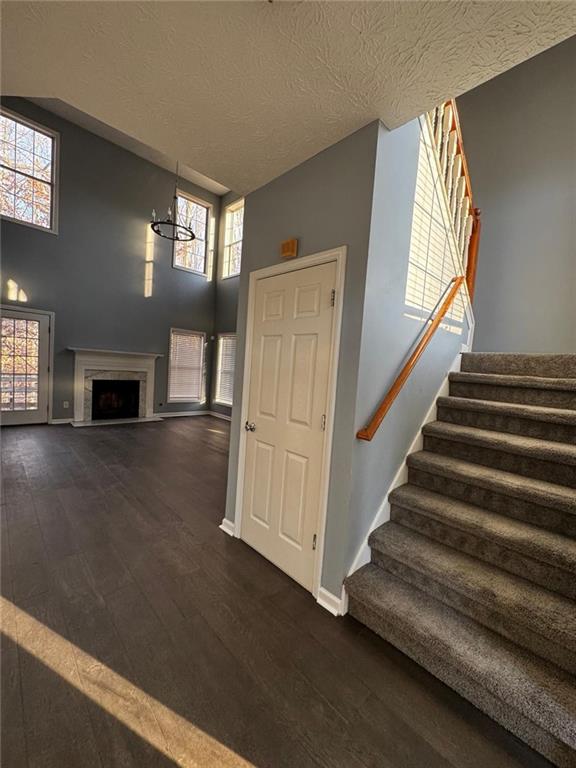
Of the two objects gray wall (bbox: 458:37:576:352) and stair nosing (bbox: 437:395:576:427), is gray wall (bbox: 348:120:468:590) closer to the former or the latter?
stair nosing (bbox: 437:395:576:427)

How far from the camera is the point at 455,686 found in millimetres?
1414

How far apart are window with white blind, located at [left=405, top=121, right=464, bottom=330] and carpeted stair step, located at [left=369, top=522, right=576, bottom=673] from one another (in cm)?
150

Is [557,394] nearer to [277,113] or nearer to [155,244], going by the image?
[277,113]

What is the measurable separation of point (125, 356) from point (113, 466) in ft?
11.6

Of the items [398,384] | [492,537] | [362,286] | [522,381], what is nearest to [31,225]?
[362,286]

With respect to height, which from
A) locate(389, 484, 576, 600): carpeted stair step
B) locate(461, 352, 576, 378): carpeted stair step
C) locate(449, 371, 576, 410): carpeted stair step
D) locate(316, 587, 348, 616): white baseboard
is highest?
locate(461, 352, 576, 378): carpeted stair step

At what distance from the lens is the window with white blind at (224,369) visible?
7.94 m

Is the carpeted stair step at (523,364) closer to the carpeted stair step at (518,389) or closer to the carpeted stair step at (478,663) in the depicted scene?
the carpeted stair step at (518,389)

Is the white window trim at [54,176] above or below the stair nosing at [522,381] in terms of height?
above

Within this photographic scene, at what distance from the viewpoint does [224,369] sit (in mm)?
8125

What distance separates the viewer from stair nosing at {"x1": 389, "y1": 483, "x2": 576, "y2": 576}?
4.88ft

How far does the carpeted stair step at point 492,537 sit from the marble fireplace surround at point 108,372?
6.40 metres

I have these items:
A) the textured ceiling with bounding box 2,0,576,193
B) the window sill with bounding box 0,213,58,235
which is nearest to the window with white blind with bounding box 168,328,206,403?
the window sill with bounding box 0,213,58,235

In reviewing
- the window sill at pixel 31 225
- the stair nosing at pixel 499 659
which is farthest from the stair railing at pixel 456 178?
the window sill at pixel 31 225
